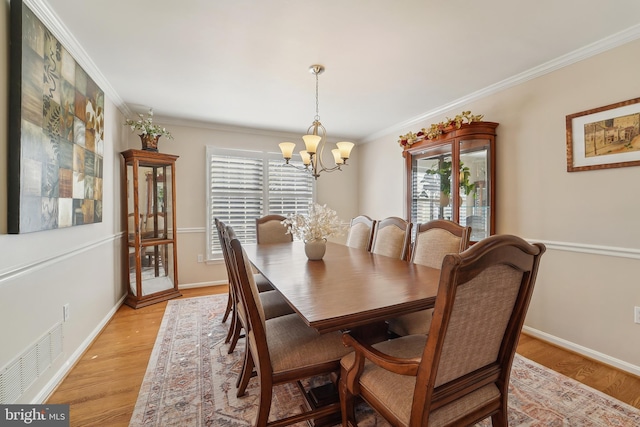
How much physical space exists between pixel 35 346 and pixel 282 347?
1.53 meters

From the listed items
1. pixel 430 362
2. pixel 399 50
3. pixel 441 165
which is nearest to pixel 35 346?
pixel 430 362

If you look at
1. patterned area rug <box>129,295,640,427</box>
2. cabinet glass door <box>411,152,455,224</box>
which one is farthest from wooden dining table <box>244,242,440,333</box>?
cabinet glass door <box>411,152,455,224</box>

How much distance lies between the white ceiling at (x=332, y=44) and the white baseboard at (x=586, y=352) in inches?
91.3

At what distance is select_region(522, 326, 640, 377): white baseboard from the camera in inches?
79.6

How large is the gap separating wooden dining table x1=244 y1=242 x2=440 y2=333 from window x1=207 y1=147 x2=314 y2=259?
6.94ft

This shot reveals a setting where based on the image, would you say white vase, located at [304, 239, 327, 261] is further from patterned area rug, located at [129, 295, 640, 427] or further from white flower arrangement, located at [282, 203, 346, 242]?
patterned area rug, located at [129, 295, 640, 427]

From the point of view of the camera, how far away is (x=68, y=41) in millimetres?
2021

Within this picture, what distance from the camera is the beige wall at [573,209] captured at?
2.05 metres

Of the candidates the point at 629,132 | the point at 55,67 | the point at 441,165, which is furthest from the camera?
the point at 441,165

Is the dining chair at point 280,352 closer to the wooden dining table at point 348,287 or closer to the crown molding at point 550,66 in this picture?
the wooden dining table at point 348,287

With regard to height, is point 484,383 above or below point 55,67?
below

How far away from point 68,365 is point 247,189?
2888mm

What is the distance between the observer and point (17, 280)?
151 cm

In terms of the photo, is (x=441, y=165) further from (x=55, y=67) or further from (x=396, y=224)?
(x=55, y=67)
